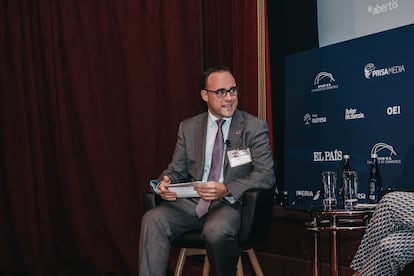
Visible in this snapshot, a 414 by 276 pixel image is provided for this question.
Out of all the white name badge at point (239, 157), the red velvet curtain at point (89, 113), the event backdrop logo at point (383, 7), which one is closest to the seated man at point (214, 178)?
the white name badge at point (239, 157)

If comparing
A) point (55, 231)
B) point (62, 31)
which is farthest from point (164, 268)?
point (62, 31)

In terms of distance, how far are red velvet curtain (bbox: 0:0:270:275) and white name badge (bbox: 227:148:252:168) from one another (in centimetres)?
126

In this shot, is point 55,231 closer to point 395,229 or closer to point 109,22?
point 109,22

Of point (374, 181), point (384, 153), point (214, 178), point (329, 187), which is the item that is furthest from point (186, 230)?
point (384, 153)

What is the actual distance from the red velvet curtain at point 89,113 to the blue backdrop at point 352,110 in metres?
0.64

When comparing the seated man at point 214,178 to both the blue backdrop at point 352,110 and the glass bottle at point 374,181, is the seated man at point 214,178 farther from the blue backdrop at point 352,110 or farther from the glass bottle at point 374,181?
the blue backdrop at point 352,110

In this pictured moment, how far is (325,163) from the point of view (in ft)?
13.4

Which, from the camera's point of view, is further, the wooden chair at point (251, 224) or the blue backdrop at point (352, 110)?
the blue backdrop at point (352, 110)

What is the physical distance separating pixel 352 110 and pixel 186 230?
4.13 feet

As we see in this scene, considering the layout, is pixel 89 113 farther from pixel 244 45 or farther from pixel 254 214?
pixel 254 214

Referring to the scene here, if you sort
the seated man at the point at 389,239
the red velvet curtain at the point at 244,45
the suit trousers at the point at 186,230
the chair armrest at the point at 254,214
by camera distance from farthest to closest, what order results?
1. the red velvet curtain at the point at 244,45
2. the chair armrest at the point at 254,214
3. the suit trousers at the point at 186,230
4. the seated man at the point at 389,239

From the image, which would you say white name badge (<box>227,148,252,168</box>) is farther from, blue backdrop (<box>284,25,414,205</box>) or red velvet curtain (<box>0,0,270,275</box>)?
red velvet curtain (<box>0,0,270,275</box>)

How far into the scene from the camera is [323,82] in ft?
13.6

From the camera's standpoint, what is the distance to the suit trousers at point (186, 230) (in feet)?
10.3
